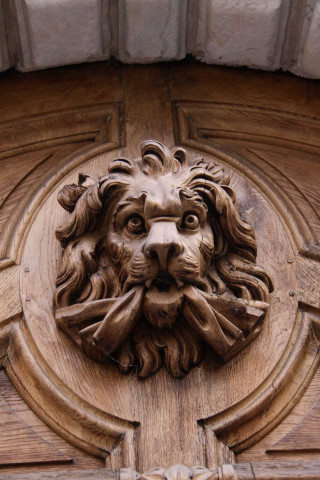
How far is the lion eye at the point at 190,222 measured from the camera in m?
1.61

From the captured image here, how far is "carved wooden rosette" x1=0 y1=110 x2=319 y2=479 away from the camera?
5.01 feet

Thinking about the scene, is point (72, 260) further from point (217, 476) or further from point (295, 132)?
point (295, 132)

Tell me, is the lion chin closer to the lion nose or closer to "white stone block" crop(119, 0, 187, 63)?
the lion nose

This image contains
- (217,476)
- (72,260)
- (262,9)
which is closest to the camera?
(217,476)

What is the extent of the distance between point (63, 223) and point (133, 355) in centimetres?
29

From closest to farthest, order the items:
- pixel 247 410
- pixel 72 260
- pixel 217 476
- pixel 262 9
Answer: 1. pixel 217 476
2. pixel 247 410
3. pixel 72 260
4. pixel 262 9

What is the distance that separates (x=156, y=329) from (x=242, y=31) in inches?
28.0

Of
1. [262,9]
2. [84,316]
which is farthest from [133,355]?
[262,9]

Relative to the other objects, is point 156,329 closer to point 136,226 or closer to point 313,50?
point 136,226

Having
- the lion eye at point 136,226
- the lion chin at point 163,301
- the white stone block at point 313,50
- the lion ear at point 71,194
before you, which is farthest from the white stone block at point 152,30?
the lion chin at point 163,301

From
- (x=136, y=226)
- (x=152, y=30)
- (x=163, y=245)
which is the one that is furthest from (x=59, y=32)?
(x=163, y=245)

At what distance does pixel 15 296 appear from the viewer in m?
1.68

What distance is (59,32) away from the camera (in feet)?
6.15

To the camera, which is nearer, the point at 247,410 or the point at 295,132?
the point at 247,410
